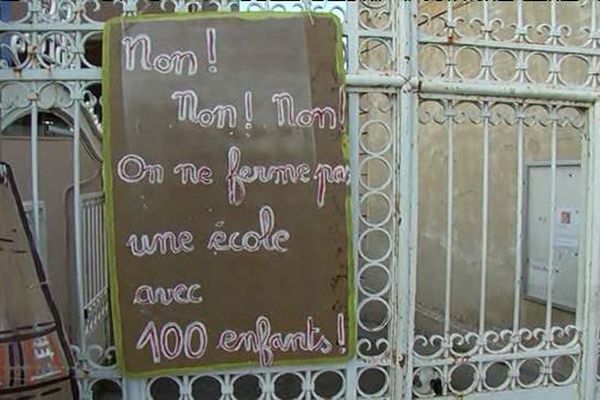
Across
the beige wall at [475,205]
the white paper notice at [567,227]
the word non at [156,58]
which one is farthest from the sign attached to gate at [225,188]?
the white paper notice at [567,227]

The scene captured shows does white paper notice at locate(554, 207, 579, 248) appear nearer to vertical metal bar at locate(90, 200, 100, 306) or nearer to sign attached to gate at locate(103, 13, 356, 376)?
sign attached to gate at locate(103, 13, 356, 376)

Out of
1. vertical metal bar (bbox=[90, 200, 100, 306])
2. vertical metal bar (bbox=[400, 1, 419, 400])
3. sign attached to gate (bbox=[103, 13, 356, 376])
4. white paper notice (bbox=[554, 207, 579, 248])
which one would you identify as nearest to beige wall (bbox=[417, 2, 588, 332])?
white paper notice (bbox=[554, 207, 579, 248])

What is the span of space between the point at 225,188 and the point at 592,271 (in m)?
2.10

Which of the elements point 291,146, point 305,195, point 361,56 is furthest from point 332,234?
point 361,56

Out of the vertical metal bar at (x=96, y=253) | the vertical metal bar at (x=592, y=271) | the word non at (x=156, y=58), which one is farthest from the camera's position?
the vertical metal bar at (x=96, y=253)

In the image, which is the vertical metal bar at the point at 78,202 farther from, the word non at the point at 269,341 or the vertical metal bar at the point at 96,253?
the vertical metal bar at the point at 96,253

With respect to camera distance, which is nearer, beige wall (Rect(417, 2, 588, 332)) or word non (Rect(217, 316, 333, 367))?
word non (Rect(217, 316, 333, 367))

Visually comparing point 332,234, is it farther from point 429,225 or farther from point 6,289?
point 429,225

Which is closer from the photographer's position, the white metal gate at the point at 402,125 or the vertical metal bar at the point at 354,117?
the white metal gate at the point at 402,125

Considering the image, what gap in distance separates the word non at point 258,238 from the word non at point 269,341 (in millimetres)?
350

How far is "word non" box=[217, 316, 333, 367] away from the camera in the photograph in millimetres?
2646

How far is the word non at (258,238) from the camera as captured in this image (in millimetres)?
2613

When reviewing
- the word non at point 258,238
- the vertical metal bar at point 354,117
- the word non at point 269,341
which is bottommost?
the word non at point 269,341

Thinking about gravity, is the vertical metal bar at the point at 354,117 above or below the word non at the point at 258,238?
above
